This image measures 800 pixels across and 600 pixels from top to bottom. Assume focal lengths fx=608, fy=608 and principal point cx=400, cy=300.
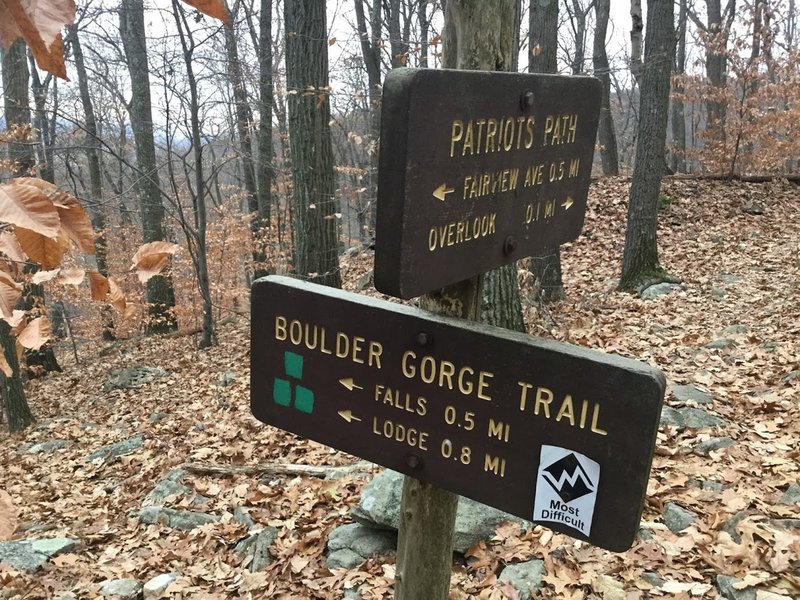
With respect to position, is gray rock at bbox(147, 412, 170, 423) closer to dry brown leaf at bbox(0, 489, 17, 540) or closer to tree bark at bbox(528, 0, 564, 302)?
tree bark at bbox(528, 0, 564, 302)

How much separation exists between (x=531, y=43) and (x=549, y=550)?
30.7 ft

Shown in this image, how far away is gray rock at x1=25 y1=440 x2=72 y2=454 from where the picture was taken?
26.8ft

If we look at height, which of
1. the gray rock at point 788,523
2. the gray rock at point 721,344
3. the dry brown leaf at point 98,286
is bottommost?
the gray rock at point 788,523

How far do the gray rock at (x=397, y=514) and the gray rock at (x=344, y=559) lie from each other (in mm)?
199

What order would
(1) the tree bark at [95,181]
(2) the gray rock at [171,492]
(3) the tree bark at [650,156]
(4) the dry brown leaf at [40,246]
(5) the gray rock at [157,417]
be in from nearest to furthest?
(4) the dry brown leaf at [40,246]
(2) the gray rock at [171,492]
(5) the gray rock at [157,417]
(3) the tree bark at [650,156]
(1) the tree bark at [95,181]

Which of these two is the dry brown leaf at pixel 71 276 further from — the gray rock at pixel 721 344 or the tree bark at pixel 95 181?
the tree bark at pixel 95 181

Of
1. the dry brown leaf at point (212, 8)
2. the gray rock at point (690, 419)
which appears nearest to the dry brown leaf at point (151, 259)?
the dry brown leaf at point (212, 8)

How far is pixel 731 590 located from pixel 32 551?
4596 millimetres

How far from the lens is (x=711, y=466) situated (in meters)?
4.16

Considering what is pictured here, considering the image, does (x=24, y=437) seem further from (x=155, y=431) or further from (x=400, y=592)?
(x=400, y=592)

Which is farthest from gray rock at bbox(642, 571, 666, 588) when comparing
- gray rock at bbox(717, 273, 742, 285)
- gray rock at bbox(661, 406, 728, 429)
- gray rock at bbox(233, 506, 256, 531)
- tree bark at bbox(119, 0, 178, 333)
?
tree bark at bbox(119, 0, 178, 333)

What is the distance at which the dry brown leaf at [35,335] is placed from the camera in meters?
1.92

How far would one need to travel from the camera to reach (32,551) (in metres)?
4.47

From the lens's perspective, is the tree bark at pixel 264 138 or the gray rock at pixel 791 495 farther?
the tree bark at pixel 264 138
